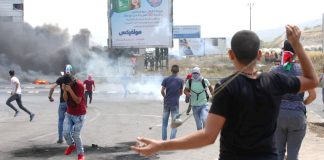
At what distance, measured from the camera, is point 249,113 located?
3.05 m

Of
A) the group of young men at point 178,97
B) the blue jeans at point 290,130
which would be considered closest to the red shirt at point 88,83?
the group of young men at point 178,97

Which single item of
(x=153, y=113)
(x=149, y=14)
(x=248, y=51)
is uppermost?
(x=149, y=14)

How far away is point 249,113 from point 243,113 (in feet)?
0.14

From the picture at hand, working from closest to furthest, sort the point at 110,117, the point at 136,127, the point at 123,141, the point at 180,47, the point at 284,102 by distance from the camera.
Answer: the point at 284,102
the point at 123,141
the point at 136,127
the point at 110,117
the point at 180,47

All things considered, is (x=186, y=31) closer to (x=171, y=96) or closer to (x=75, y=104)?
(x=171, y=96)

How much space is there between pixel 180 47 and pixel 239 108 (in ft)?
226

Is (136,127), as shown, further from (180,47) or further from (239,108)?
(180,47)

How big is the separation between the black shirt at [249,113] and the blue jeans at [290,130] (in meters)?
2.15

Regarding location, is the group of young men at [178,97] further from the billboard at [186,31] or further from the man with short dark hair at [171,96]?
the billboard at [186,31]

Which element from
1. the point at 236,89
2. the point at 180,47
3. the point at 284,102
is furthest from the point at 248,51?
the point at 180,47

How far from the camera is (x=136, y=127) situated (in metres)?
13.5

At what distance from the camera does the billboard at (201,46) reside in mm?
72125

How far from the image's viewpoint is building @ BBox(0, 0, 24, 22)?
43.6 m

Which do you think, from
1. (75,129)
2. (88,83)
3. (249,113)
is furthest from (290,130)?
(88,83)
